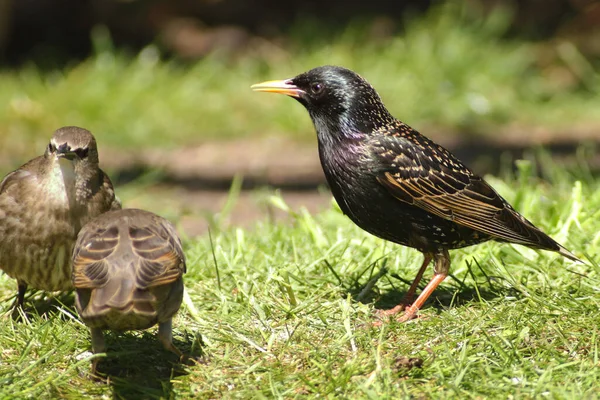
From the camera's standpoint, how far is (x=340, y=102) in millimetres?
4734

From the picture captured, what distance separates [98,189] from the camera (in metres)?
4.70

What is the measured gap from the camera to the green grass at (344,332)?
387 cm

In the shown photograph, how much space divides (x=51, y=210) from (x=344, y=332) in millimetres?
1563

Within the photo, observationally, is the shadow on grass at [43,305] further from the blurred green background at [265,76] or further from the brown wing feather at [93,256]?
the blurred green background at [265,76]

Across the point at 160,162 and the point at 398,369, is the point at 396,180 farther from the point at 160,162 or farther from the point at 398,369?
the point at 160,162

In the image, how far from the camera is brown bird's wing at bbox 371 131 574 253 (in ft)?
15.0

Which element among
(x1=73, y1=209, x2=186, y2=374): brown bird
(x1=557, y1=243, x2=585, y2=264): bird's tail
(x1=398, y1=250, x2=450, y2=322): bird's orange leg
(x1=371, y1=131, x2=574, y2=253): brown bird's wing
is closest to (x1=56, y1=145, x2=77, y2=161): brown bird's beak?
(x1=73, y1=209, x2=186, y2=374): brown bird

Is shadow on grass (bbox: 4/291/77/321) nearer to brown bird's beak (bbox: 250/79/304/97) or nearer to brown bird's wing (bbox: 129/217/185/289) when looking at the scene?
brown bird's wing (bbox: 129/217/185/289)

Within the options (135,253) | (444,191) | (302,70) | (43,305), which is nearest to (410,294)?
(444,191)

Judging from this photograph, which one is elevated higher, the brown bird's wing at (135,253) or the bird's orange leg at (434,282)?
the brown bird's wing at (135,253)

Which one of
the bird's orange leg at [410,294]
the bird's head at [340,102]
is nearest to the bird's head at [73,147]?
the bird's head at [340,102]

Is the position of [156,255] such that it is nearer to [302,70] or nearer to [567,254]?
[567,254]

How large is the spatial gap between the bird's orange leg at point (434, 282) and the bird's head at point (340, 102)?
754 millimetres

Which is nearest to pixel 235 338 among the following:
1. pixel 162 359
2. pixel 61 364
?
pixel 162 359
